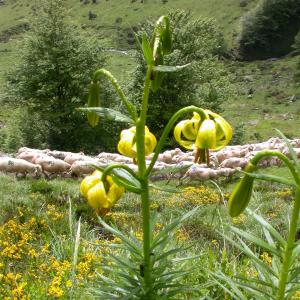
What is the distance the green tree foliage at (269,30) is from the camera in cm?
4744

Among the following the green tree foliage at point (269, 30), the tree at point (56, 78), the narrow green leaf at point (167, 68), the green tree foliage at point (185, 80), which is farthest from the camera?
the green tree foliage at point (269, 30)

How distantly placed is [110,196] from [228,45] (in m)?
53.4

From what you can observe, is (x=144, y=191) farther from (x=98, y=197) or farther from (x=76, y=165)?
(x=76, y=165)

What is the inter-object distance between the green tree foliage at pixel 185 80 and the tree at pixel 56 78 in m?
1.74

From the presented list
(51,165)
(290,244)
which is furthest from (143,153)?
(51,165)

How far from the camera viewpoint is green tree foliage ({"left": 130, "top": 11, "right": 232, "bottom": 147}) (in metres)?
14.7

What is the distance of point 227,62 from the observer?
165ft

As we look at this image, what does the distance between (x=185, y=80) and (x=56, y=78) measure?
407 cm

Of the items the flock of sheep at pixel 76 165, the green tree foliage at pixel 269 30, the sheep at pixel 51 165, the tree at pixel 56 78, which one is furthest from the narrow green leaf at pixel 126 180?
the green tree foliage at pixel 269 30

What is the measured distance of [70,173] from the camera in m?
8.95

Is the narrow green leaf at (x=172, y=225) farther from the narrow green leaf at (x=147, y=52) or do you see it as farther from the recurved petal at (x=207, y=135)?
the narrow green leaf at (x=147, y=52)

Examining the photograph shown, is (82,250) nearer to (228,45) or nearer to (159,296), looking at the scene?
(159,296)

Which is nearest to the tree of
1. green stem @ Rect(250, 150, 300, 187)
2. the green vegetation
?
the green vegetation

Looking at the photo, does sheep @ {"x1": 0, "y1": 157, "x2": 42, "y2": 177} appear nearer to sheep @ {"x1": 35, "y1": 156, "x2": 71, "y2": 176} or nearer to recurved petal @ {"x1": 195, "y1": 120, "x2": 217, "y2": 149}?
sheep @ {"x1": 35, "y1": 156, "x2": 71, "y2": 176}
